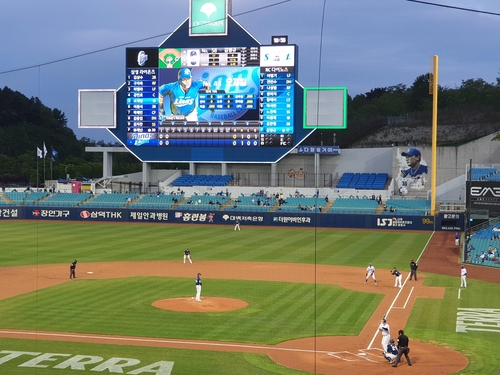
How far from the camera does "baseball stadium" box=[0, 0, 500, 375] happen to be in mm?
21562

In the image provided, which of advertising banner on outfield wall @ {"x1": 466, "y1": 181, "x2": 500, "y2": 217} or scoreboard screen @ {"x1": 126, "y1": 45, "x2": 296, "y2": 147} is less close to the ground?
scoreboard screen @ {"x1": 126, "y1": 45, "x2": 296, "y2": 147}

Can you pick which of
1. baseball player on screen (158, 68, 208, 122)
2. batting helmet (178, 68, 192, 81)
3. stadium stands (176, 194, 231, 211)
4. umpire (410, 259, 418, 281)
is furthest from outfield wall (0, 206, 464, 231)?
umpire (410, 259, 418, 281)

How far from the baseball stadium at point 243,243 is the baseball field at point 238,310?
116mm

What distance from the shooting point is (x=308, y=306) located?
2808cm

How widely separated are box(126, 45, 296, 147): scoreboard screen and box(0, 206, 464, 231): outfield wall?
7592mm

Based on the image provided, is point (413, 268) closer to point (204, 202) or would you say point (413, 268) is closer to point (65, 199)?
point (204, 202)

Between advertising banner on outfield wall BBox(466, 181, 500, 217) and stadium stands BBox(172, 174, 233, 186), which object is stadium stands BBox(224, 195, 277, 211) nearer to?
stadium stands BBox(172, 174, 233, 186)

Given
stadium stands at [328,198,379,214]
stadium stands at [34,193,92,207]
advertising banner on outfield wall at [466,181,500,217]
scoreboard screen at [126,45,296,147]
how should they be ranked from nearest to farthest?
advertising banner on outfield wall at [466,181,500,217] → stadium stands at [328,198,379,214] → scoreboard screen at [126,45,296,147] → stadium stands at [34,193,92,207]

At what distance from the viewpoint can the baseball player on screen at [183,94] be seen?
6881cm

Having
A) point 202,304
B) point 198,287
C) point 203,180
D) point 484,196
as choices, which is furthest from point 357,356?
point 203,180

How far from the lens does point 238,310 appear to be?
89.1 feet

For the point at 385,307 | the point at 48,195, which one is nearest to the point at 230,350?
the point at 385,307

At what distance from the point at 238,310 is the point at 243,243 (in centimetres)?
2412

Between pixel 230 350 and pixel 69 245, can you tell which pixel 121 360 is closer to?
pixel 230 350
